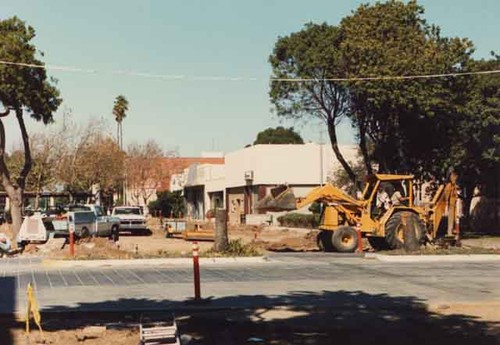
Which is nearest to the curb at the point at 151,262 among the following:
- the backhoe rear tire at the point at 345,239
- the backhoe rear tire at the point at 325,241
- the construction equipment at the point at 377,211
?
the construction equipment at the point at 377,211

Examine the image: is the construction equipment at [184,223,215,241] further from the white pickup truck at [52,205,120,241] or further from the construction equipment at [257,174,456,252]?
the construction equipment at [257,174,456,252]

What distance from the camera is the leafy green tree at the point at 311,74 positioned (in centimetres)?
3619

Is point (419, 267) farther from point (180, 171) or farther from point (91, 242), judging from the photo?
point (180, 171)

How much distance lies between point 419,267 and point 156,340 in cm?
1353

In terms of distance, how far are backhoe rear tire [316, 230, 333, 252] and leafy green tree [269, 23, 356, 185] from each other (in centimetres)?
839

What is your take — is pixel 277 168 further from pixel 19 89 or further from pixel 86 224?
pixel 19 89

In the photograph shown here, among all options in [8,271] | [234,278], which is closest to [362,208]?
[234,278]

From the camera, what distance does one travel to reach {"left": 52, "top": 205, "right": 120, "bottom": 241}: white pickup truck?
33688mm

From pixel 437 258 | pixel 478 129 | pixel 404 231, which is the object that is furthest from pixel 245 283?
pixel 478 129

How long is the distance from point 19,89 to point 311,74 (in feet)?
44.5

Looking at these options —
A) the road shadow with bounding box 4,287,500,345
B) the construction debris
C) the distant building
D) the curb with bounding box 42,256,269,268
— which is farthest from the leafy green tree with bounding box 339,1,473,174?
the distant building

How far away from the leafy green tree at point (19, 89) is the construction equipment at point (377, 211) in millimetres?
11950

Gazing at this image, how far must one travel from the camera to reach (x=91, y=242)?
96.2 feet

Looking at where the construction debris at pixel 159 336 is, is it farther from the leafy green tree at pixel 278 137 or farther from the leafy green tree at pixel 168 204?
the leafy green tree at pixel 278 137
